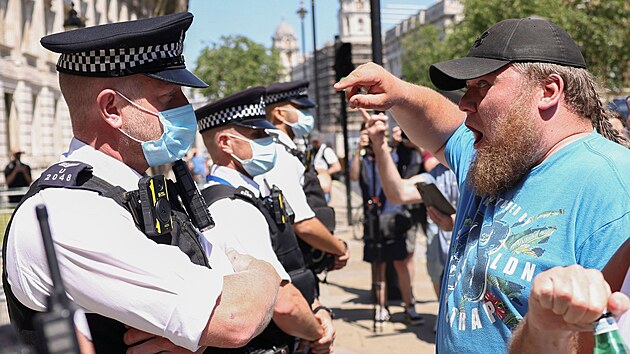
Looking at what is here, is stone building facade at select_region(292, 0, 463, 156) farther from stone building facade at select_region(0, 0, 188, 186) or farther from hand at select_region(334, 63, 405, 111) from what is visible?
hand at select_region(334, 63, 405, 111)

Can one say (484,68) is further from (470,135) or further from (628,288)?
(628,288)

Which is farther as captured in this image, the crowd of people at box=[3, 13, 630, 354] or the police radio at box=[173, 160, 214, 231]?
the police radio at box=[173, 160, 214, 231]

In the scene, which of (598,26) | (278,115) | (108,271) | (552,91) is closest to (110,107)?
(108,271)

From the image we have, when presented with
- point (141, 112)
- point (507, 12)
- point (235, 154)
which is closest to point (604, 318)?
point (141, 112)

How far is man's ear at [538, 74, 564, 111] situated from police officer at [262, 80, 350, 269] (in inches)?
94.6

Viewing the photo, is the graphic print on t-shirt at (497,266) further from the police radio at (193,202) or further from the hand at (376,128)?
the hand at (376,128)

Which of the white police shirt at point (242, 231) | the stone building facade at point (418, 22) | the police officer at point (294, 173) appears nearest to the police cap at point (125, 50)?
the white police shirt at point (242, 231)

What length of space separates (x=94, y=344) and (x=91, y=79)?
0.82 metres

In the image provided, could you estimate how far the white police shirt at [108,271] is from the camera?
6.79ft

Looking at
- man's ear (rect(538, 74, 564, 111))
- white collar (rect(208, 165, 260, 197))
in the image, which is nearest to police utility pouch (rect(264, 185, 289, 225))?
white collar (rect(208, 165, 260, 197))

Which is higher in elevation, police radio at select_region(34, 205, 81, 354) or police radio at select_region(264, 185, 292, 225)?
police radio at select_region(34, 205, 81, 354)

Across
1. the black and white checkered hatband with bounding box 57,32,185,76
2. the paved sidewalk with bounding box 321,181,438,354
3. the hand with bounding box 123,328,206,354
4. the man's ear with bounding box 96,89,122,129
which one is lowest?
the paved sidewalk with bounding box 321,181,438,354

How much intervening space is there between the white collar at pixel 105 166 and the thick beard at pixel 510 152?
1148 mm

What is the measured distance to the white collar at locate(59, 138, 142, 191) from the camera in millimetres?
2410
